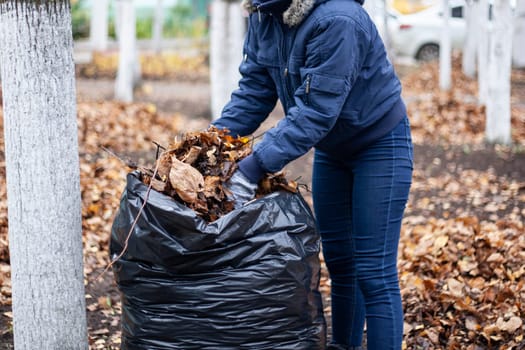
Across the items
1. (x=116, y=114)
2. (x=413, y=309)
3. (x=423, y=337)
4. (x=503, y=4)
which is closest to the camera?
(x=423, y=337)

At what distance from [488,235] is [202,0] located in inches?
905

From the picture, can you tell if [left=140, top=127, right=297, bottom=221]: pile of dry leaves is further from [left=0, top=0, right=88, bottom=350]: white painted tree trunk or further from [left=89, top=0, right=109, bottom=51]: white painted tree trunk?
[left=89, top=0, right=109, bottom=51]: white painted tree trunk

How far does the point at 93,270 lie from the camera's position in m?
4.74

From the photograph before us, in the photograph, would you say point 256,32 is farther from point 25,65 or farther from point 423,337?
point 423,337

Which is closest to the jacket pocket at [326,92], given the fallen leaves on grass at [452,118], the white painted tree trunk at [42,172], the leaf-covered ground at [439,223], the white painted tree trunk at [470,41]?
the white painted tree trunk at [42,172]

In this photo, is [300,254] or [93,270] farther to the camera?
[93,270]

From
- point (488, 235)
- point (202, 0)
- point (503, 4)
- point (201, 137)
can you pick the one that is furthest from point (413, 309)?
point (202, 0)

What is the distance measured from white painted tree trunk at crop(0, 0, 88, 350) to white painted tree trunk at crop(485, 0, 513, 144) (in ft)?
21.1

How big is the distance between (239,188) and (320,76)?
1.61 ft

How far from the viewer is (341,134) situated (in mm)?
2830

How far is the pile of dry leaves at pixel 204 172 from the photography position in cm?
265

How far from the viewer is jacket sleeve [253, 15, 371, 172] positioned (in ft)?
8.45

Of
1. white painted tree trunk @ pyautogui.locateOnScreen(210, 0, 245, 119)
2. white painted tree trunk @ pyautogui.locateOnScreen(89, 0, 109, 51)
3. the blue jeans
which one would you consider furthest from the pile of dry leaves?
white painted tree trunk @ pyautogui.locateOnScreen(89, 0, 109, 51)

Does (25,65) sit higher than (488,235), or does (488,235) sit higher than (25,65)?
(25,65)
